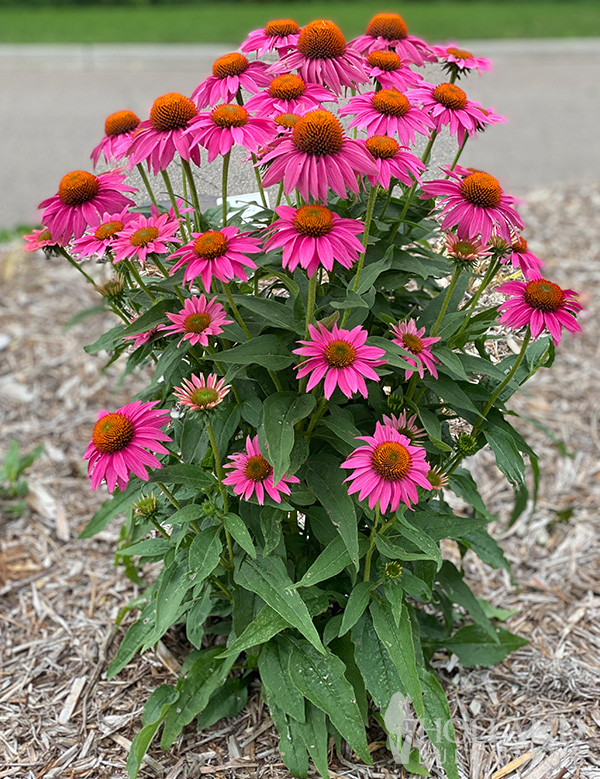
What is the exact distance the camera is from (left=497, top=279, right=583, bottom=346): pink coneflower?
164 cm

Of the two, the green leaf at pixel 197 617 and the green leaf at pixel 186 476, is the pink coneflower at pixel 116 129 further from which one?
the green leaf at pixel 197 617

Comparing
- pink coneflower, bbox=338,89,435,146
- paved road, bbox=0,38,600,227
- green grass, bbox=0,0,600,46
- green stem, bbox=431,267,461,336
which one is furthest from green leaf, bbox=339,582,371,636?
green grass, bbox=0,0,600,46

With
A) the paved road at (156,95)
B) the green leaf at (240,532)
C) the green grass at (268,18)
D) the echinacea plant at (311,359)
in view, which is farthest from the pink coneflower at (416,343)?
the green grass at (268,18)

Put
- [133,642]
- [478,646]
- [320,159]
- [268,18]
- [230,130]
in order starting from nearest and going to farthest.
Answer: [320,159], [230,130], [133,642], [478,646], [268,18]

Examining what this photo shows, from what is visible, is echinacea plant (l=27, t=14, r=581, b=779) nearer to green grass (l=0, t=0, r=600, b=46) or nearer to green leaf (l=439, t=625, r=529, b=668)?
green leaf (l=439, t=625, r=529, b=668)

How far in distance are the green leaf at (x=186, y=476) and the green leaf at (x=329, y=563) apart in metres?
0.29

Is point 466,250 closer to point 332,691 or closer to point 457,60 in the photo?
point 457,60

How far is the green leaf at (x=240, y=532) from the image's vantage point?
165 centimetres

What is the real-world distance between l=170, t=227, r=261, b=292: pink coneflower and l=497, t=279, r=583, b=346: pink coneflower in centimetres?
57

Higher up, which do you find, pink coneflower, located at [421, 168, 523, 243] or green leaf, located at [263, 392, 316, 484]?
pink coneflower, located at [421, 168, 523, 243]

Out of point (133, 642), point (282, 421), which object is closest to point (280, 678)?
point (133, 642)

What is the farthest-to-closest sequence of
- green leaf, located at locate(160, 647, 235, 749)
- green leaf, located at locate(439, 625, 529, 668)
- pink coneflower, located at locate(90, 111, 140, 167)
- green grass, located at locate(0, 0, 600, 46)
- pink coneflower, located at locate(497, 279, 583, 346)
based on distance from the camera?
1. green grass, located at locate(0, 0, 600, 46)
2. green leaf, located at locate(439, 625, 529, 668)
3. green leaf, located at locate(160, 647, 235, 749)
4. pink coneflower, located at locate(90, 111, 140, 167)
5. pink coneflower, located at locate(497, 279, 583, 346)

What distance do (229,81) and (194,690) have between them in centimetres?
150

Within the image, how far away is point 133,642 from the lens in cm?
212
